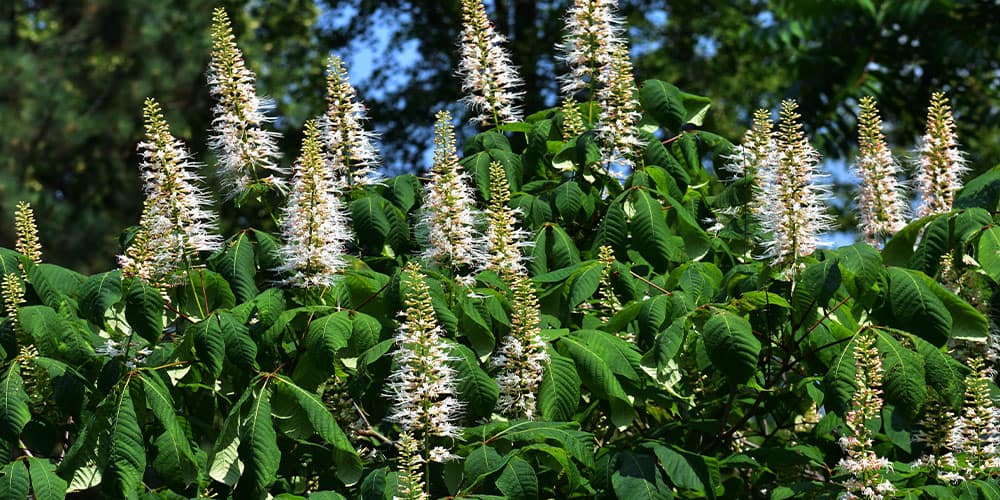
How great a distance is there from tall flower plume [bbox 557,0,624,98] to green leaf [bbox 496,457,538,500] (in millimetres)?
1943

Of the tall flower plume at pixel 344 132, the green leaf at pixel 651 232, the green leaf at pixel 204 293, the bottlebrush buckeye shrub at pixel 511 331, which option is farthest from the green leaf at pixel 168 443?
the green leaf at pixel 651 232

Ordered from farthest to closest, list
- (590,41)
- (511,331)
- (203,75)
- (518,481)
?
(203,75) < (590,41) < (511,331) < (518,481)

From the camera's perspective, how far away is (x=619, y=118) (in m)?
4.64

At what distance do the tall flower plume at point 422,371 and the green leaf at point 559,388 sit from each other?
11.8 inches

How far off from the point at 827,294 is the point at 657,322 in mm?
478

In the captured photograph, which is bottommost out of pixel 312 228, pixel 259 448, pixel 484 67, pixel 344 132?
pixel 259 448

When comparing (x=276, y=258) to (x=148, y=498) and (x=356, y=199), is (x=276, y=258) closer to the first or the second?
(x=356, y=199)

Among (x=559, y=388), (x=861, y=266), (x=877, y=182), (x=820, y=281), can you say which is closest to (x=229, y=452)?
(x=559, y=388)

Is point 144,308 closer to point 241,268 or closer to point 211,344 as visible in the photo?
point 211,344

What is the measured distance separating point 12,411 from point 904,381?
2453 mm

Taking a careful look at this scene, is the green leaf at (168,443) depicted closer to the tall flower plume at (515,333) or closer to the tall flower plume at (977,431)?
the tall flower plume at (515,333)

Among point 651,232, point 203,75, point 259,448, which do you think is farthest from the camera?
point 203,75

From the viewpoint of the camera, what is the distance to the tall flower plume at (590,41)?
4.82 meters

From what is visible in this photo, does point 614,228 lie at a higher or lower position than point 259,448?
higher
